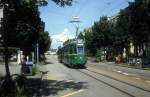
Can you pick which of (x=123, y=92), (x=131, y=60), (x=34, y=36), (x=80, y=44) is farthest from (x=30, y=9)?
(x=131, y=60)

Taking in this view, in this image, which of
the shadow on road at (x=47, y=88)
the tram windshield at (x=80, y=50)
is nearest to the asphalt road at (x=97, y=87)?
the shadow on road at (x=47, y=88)

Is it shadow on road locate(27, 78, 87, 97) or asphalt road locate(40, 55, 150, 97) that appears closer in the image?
asphalt road locate(40, 55, 150, 97)

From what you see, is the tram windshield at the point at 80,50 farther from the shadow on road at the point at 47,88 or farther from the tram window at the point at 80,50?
the shadow on road at the point at 47,88

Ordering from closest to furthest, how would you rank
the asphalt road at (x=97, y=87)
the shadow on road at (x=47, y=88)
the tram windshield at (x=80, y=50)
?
the asphalt road at (x=97, y=87) → the shadow on road at (x=47, y=88) → the tram windshield at (x=80, y=50)

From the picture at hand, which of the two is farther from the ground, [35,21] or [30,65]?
[35,21]

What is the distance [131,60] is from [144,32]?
32.1 feet

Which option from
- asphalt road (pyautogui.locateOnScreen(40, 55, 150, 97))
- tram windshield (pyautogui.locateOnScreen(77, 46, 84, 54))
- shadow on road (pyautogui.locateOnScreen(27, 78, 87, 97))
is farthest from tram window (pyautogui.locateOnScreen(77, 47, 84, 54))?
shadow on road (pyautogui.locateOnScreen(27, 78, 87, 97))

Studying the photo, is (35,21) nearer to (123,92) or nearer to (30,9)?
(30,9)

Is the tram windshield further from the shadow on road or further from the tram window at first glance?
the shadow on road

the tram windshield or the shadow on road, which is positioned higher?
the tram windshield

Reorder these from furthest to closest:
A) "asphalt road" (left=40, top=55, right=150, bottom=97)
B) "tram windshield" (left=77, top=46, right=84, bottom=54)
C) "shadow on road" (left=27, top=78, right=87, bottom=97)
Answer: "tram windshield" (left=77, top=46, right=84, bottom=54) → "shadow on road" (left=27, top=78, right=87, bottom=97) → "asphalt road" (left=40, top=55, right=150, bottom=97)

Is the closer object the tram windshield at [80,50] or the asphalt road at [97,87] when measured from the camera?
the asphalt road at [97,87]

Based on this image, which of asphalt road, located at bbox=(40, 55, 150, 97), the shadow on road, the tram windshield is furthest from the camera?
the tram windshield

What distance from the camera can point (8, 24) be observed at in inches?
708
